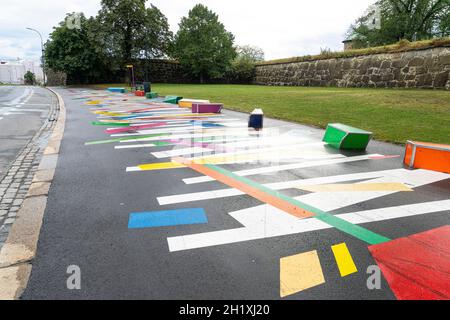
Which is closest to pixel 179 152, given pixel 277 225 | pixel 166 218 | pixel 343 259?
pixel 166 218

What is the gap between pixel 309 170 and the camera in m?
5.80

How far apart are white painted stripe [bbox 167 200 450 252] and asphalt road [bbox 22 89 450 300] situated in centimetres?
6

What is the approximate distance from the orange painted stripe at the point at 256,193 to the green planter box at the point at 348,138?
134 inches

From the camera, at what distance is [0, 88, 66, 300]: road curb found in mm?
2566

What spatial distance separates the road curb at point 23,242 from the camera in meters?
2.57

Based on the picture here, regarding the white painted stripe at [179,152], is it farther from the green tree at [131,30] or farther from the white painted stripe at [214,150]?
the green tree at [131,30]

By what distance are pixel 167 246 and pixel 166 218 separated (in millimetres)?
654

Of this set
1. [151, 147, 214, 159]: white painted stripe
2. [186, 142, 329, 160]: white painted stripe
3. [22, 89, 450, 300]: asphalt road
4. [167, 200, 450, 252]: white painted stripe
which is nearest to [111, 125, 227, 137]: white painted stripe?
[151, 147, 214, 159]: white painted stripe

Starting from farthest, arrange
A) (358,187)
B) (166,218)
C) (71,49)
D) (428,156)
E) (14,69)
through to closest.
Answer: (14,69), (71,49), (428,156), (358,187), (166,218)

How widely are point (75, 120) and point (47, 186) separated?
321 inches

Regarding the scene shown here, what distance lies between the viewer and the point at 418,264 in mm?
2891

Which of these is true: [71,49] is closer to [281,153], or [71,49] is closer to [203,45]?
[203,45]
